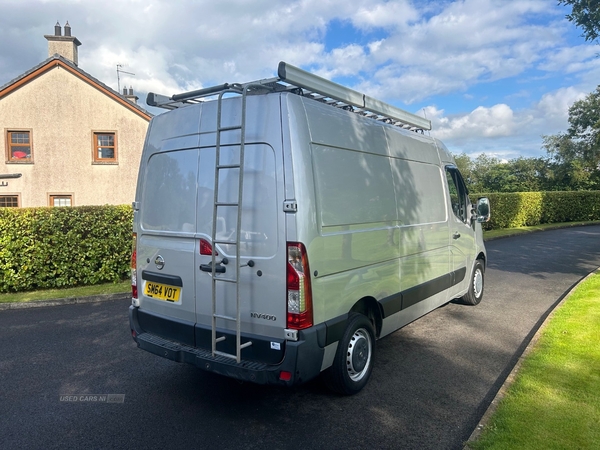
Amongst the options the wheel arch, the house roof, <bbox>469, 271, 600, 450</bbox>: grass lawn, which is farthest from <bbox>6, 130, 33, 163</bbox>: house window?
<bbox>469, 271, 600, 450</bbox>: grass lawn

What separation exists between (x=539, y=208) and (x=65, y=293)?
24231mm

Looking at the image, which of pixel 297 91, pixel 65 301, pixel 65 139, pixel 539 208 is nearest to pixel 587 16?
pixel 297 91

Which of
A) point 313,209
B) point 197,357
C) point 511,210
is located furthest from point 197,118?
point 511,210

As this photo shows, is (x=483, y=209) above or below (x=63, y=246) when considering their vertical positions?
above

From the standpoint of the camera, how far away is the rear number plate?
13.4ft

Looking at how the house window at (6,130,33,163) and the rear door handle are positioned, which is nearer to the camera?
the rear door handle

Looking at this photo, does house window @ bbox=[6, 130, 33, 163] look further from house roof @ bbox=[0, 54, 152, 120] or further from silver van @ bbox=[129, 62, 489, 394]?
silver van @ bbox=[129, 62, 489, 394]

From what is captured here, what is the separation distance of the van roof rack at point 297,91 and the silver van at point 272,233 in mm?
16

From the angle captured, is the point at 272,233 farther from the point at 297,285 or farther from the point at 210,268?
the point at 210,268

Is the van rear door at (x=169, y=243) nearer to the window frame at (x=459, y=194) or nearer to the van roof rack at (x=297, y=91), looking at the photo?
the van roof rack at (x=297, y=91)

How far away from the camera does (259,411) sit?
3.85m

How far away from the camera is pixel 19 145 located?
20859 mm

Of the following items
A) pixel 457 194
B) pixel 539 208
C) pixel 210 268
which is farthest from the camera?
pixel 539 208

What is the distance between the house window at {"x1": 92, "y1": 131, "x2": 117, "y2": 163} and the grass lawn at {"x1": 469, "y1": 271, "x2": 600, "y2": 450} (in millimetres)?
20906
